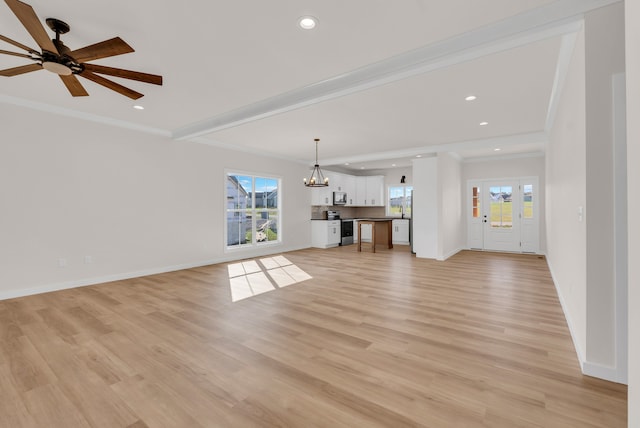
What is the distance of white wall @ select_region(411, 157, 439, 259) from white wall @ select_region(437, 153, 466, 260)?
0.11 m

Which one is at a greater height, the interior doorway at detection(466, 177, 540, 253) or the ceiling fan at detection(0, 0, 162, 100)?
the ceiling fan at detection(0, 0, 162, 100)

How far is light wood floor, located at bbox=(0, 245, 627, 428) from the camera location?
5.65 ft

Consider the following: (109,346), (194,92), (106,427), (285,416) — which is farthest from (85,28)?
(285,416)

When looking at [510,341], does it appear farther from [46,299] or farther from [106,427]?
[46,299]

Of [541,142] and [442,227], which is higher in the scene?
[541,142]

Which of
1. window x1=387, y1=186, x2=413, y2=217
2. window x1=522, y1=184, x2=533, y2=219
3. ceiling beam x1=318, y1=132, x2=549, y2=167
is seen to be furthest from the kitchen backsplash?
window x1=522, y1=184, x2=533, y2=219

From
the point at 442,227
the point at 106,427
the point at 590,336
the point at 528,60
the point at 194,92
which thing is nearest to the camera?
the point at 106,427

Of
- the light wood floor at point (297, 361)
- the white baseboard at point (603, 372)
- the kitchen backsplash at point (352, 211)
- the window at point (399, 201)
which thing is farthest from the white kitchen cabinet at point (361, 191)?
the white baseboard at point (603, 372)

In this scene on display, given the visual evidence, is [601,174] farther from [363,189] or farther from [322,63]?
[363,189]

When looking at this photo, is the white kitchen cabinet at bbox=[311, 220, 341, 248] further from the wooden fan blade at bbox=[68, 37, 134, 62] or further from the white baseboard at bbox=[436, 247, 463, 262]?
the wooden fan blade at bbox=[68, 37, 134, 62]

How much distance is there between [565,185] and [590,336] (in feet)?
5.68

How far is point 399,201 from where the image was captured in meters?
10.2

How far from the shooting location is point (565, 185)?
3.16 meters

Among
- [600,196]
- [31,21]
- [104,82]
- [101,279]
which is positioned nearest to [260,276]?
[101,279]
